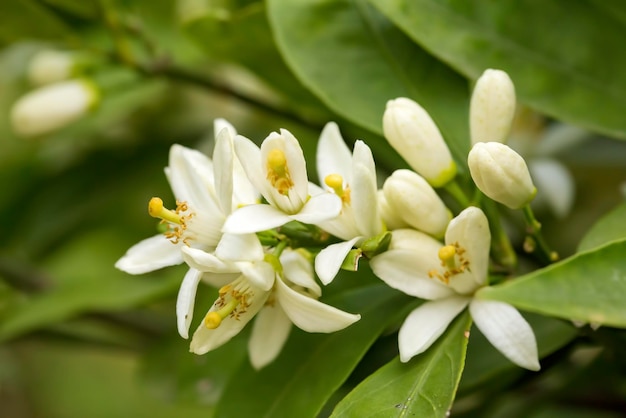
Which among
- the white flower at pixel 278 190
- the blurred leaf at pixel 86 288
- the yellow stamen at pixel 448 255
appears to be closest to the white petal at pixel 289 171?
the white flower at pixel 278 190

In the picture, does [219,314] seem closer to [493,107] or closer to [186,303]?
[186,303]

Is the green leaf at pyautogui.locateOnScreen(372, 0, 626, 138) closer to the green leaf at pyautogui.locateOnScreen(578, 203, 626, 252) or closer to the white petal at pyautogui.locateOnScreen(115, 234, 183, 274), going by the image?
the green leaf at pyautogui.locateOnScreen(578, 203, 626, 252)

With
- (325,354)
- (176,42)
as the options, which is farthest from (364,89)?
(176,42)

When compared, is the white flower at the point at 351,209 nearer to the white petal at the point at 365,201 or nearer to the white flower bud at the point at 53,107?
the white petal at the point at 365,201

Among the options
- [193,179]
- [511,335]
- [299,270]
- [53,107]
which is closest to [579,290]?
[511,335]

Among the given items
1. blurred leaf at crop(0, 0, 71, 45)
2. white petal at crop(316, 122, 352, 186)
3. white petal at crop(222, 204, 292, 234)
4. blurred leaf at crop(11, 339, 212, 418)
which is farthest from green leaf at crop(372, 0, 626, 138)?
blurred leaf at crop(11, 339, 212, 418)

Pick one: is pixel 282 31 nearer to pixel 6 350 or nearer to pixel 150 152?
pixel 150 152
